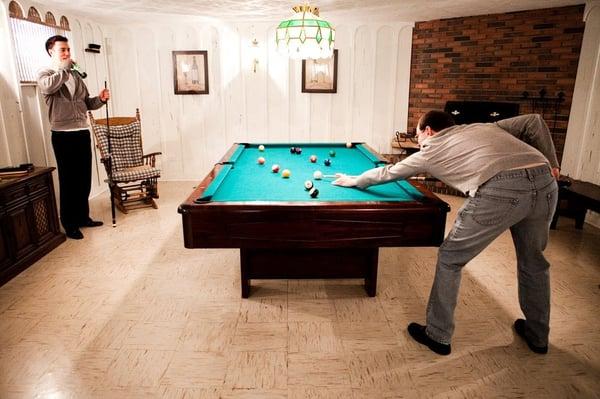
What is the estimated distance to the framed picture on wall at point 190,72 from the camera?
20.6ft

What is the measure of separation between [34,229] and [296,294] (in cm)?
247

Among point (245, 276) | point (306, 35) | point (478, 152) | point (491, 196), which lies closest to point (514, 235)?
point (491, 196)

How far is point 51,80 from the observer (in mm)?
3838

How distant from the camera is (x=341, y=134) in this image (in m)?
6.64

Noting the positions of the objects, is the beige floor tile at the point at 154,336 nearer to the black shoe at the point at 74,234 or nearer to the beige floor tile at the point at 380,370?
the beige floor tile at the point at 380,370

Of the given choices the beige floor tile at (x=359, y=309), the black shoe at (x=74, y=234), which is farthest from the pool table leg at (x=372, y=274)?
the black shoe at (x=74, y=234)

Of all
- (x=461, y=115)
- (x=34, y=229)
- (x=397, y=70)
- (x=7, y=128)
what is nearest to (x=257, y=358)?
(x=34, y=229)

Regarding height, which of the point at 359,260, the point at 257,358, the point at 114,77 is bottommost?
the point at 257,358

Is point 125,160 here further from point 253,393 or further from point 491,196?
point 491,196

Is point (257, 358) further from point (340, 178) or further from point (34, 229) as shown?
point (34, 229)

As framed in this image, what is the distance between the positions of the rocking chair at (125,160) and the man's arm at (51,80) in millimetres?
913

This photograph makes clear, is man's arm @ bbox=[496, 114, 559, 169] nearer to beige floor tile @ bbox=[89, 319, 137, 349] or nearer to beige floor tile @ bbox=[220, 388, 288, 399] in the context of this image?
beige floor tile @ bbox=[220, 388, 288, 399]

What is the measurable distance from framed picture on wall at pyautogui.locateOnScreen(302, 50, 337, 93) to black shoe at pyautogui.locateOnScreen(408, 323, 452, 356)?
4.64 metres

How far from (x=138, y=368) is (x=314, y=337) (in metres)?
1.04
